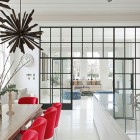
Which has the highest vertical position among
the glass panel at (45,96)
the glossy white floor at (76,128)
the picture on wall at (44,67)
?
the picture on wall at (44,67)

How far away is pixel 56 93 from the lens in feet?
30.1

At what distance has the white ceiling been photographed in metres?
6.82

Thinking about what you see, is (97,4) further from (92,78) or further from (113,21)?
(92,78)

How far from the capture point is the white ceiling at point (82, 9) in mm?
6820

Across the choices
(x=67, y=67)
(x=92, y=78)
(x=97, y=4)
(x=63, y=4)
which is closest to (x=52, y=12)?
(x=63, y=4)

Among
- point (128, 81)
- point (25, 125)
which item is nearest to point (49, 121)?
point (25, 125)

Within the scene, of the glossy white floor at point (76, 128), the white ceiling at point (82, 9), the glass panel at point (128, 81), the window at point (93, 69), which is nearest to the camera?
the glossy white floor at point (76, 128)

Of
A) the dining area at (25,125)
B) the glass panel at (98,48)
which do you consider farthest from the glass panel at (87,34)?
the dining area at (25,125)

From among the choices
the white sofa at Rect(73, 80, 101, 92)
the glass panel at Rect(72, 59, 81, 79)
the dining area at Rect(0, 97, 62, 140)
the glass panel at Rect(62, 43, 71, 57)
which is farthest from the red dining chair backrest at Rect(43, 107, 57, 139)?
the glass panel at Rect(72, 59, 81, 79)

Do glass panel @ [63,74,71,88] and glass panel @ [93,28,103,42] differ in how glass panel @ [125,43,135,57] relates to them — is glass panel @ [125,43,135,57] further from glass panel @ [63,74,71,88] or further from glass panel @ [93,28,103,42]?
glass panel @ [63,74,71,88]

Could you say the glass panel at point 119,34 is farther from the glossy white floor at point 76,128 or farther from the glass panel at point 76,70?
the glass panel at point 76,70

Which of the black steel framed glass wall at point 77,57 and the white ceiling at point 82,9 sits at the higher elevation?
the white ceiling at point 82,9

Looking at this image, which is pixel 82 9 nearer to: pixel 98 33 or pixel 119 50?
pixel 98 33

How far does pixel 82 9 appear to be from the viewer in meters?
7.49
